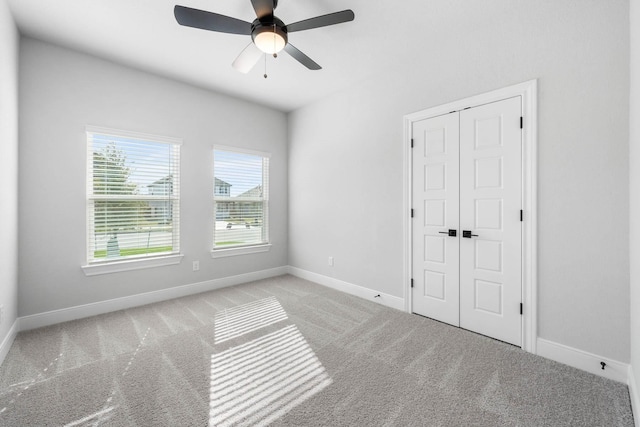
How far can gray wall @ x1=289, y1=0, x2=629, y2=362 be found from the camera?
6.30 ft

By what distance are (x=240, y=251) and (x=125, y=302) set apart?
5.15 feet

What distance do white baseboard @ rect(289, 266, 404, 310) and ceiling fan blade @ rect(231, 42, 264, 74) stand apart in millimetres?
2943

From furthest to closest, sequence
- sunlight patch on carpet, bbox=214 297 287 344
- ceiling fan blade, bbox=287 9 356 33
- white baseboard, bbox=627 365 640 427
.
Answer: sunlight patch on carpet, bbox=214 297 287 344, ceiling fan blade, bbox=287 9 356 33, white baseboard, bbox=627 365 640 427

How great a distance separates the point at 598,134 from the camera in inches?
77.8

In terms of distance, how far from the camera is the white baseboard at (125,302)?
2.73 m

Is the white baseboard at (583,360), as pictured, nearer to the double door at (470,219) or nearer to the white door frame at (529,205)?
the white door frame at (529,205)

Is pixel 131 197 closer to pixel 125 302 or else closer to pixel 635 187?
pixel 125 302

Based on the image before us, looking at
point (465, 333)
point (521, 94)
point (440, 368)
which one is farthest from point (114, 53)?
point (465, 333)

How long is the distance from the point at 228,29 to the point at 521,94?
250 centimetres

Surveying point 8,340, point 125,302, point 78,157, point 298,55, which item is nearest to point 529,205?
point 298,55

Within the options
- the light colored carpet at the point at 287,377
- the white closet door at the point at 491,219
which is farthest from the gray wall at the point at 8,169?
the white closet door at the point at 491,219

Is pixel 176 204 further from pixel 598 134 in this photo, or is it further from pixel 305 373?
pixel 598 134

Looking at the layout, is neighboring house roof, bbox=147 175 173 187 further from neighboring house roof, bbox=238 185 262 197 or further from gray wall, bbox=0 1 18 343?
gray wall, bbox=0 1 18 343

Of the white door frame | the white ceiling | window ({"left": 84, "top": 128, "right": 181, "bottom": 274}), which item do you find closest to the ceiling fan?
the white ceiling
